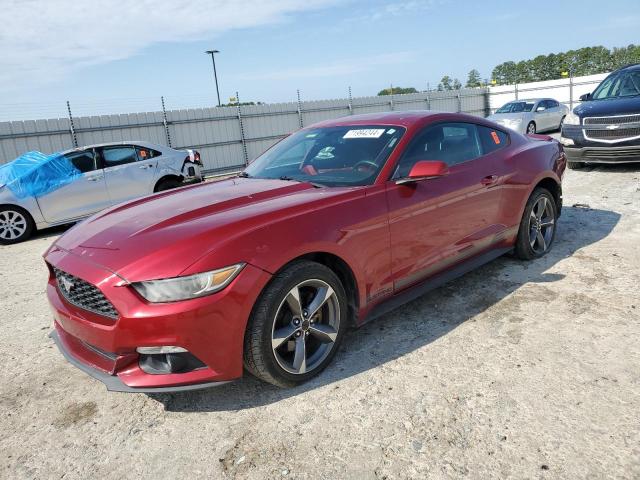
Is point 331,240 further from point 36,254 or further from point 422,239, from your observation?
point 36,254

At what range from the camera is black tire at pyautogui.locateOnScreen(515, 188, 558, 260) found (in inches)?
178

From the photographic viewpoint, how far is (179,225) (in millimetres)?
2717

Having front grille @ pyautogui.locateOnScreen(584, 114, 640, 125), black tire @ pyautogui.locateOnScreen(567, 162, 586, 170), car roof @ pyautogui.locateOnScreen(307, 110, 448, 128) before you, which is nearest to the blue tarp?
car roof @ pyautogui.locateOnScreen(307, 110, 448, 128)

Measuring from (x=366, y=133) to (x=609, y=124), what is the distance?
21.9 feet

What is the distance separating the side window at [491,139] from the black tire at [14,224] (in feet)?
24.2

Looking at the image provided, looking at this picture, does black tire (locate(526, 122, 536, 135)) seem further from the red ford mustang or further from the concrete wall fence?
the red ford mustang

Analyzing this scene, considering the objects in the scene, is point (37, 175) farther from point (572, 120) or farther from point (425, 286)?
point (572, 120)

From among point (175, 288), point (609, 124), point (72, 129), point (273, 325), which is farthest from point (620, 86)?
point (72, 129)

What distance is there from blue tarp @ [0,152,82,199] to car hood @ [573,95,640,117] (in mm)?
9110

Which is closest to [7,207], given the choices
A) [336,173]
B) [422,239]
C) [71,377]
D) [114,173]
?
[114,173]

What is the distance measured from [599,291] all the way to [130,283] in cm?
352

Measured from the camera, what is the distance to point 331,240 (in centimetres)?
285

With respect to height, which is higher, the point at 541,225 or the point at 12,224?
the point at 12,224

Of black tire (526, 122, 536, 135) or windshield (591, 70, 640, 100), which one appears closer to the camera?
windshield (591, 70, 640, 100)
